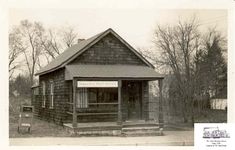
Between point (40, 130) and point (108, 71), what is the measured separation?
69.9 inches

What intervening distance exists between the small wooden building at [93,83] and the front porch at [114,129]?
16cm

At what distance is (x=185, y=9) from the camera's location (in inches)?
240

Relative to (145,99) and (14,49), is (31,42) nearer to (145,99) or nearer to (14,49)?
(14,49)

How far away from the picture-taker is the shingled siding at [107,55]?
7.91 meters

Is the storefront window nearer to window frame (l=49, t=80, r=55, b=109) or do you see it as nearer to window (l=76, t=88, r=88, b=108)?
window (l=76, t=88, r=88, b=108)

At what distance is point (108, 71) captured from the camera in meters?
8.01

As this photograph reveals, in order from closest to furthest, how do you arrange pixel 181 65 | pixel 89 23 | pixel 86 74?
pixel 89 23 < pixel 181 65 < pixel 86 74

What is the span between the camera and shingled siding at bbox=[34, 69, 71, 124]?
7742 millimetres

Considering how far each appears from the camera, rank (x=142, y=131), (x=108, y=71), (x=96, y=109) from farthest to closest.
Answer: (x=96, y=109) → (x=108, y=71) → (x=142, y=131)

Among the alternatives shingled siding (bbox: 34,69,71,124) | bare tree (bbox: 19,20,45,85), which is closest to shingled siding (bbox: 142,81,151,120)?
shingled siding (bbox: 34,69,71,124)

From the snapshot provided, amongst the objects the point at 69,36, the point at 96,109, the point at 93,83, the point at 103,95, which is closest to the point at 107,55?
the point at 93,83
